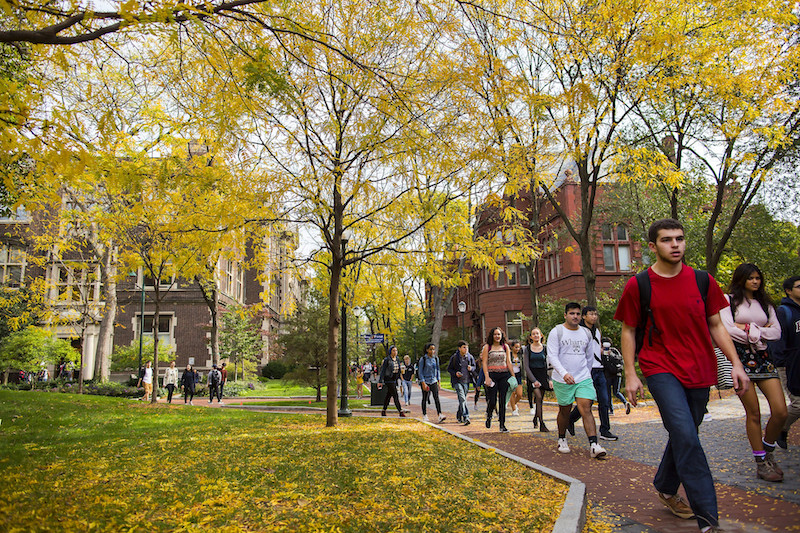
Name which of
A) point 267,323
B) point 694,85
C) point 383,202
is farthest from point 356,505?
point 267,323

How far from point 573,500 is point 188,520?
2.94 metres

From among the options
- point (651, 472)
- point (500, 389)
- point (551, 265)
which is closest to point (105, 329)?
point (500, 389)

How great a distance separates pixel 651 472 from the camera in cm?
655

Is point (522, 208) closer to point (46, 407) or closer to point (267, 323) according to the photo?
point (267, 323)

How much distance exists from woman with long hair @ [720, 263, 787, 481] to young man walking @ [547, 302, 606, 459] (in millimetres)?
2113

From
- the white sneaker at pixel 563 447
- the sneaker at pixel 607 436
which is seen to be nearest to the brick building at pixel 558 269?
the sneaker at pixel 607 436

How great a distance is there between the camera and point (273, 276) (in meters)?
12.8

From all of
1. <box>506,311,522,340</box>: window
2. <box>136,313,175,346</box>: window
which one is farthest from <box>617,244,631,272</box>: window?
<box>136,313,175,346</box>: window

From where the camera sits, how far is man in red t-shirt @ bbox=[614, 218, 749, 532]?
4199 millimetres

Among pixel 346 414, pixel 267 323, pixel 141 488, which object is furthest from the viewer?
pixel 267 323

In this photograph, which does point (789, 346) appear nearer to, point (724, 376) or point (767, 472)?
point (724, 376)

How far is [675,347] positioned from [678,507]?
1288mm

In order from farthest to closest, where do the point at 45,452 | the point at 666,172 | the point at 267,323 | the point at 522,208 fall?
the point at 267,323, the point at 522,208, the point at 666,172, the point at 45,452

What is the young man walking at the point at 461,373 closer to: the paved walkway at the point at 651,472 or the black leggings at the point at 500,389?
the paved walkway at the point at 651,472
